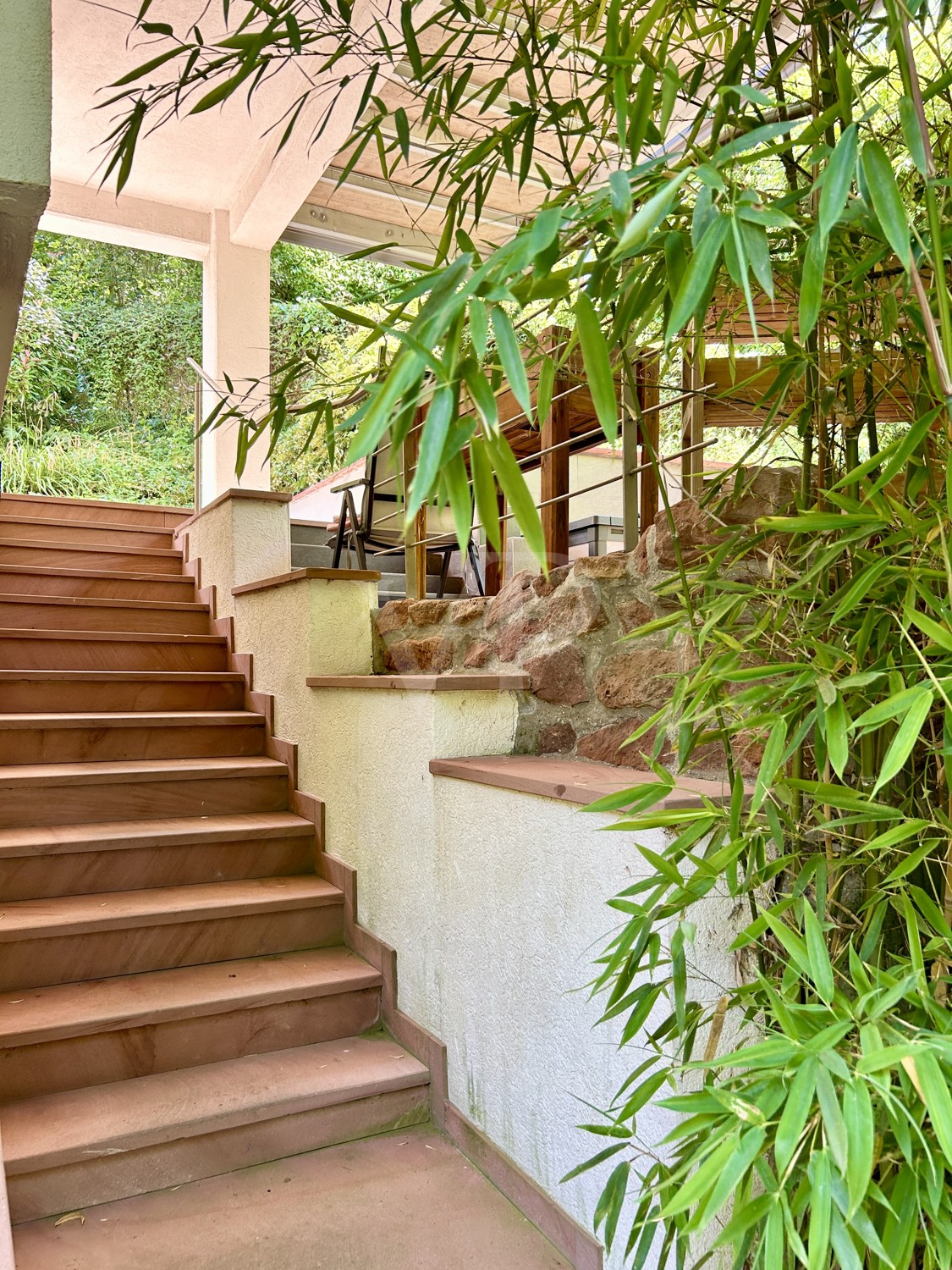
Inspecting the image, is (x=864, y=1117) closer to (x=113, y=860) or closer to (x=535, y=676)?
(x=535, y=676)

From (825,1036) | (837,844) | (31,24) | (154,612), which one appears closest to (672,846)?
(837,844)

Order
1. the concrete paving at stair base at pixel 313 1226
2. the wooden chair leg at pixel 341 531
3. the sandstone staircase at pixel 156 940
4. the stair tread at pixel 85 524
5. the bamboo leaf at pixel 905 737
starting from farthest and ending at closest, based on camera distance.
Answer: the stair tread at pixel 85 524, the wooden chair leg at pixel 341 531, the sandstone staircase at pixel 156 940, the concrete paving at stair base at pixel 313 1226, the bamboo leaf at pixel 905 737

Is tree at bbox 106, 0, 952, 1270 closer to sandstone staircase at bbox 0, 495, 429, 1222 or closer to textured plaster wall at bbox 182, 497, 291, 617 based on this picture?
sandstone staircase at bbox 0, 495, 429, 1222

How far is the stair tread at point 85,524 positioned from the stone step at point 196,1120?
286 cm

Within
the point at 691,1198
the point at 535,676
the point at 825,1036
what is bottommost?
the point at 691,1198

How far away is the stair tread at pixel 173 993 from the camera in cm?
206

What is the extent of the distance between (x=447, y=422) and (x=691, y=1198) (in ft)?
1.95

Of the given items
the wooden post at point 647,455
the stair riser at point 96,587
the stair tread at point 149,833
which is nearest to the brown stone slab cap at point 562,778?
the wooden post at point 647,455

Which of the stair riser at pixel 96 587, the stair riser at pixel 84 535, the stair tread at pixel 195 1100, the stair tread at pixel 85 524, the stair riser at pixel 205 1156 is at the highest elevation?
the stair tread at pixel 85 524

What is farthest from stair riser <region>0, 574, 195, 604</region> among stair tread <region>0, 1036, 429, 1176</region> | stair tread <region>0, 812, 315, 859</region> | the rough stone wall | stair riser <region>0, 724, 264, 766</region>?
stair tread <region>0, 1036, 429, 1176</region>

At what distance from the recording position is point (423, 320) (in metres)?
0.63

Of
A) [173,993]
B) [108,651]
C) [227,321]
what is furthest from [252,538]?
[227,321]

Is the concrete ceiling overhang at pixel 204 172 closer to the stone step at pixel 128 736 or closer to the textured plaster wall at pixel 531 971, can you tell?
the stone step at pixel 128 736

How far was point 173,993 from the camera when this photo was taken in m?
2.24
